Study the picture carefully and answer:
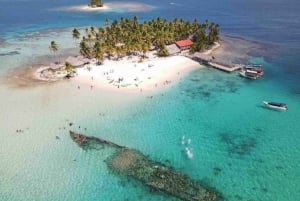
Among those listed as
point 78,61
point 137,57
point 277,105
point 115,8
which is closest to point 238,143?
point 277,105

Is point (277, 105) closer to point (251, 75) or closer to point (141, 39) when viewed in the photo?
point (251, 75)

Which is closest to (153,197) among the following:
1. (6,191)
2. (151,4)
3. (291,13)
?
(6,191)

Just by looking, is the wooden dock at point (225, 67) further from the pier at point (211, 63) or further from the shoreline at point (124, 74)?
the shoreline at point (124, 74)

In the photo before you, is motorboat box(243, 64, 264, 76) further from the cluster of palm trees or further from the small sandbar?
the small sandbar

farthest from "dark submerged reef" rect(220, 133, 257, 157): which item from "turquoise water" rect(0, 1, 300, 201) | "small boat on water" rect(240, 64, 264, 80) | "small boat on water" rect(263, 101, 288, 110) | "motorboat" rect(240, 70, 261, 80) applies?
"small boat on water" rect(240, 64, 264, 80)

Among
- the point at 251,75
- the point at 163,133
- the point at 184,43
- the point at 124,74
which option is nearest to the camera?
the point at 163,133

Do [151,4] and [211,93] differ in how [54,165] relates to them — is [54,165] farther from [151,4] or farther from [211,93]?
[151,4]
